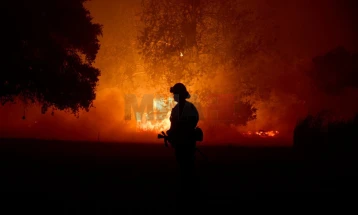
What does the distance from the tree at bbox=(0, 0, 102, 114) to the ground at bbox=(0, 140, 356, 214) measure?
106 inches

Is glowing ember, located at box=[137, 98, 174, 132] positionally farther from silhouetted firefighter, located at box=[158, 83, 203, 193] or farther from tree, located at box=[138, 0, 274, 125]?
silhouetted firefighter, located at box=[158, 83, 203, 193]

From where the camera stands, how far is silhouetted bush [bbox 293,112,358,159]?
11.8m

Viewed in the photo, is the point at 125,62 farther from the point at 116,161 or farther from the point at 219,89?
the point at 116,161

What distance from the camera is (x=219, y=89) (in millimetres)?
27781

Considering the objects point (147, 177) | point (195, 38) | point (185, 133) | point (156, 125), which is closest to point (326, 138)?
point (147, 177)

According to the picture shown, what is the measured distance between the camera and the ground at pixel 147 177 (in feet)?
26.0

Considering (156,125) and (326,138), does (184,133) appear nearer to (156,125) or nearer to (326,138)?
(326,138)

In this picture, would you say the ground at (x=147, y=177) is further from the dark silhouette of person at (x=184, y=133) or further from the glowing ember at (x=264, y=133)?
the glowing ember at (x=264, y=133)

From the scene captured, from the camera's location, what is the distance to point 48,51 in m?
14.6

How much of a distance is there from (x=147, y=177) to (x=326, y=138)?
6.65 metres

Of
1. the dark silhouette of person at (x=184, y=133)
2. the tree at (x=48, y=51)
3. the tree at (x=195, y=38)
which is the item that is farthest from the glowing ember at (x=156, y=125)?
the dark silhouette of person at (x=184, y=133)

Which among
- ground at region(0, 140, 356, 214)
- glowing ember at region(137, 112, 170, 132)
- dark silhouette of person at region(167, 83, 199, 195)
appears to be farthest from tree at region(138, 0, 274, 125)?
dark silhouette of person at region(167, 83, 199, 195)

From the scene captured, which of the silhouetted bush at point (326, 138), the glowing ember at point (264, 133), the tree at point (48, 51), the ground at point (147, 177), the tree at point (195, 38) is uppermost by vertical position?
the tree at point (195, 38)

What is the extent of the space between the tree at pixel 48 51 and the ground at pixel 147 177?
268 centimetres
